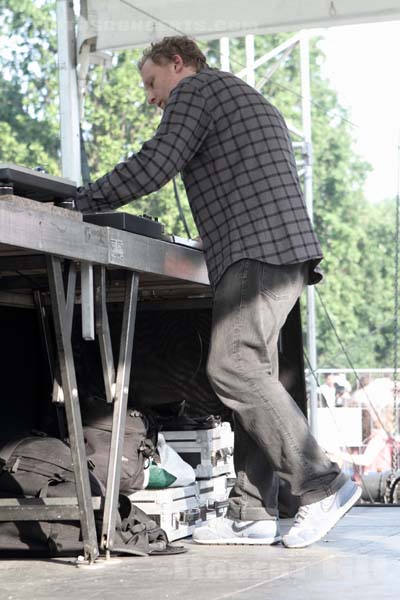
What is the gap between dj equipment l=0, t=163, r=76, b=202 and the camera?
2.42 meters

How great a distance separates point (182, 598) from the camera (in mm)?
2137

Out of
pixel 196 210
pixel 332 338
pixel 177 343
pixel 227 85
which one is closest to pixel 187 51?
pixel 227 85

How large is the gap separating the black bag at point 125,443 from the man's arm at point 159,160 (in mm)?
773

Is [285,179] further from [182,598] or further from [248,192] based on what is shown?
[182,598]

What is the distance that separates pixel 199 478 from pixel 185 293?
2.31ft

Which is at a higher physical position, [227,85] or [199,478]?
[227,85]

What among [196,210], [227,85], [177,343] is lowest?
[177,343]

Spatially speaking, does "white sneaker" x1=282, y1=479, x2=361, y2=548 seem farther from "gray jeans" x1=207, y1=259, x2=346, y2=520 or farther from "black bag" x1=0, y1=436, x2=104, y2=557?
"black bag" x1=0, y1=436, x2=104, y2=557

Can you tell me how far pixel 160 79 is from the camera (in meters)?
3.28

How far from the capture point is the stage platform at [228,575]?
2.18m

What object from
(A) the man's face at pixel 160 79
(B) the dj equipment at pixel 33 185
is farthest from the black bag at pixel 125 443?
(A) the man's face at pixel 160 79

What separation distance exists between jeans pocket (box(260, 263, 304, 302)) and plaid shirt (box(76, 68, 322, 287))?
44 mm

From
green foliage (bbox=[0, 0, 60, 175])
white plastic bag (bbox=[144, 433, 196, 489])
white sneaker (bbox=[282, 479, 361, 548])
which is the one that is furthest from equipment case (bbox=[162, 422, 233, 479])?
green foliage (bbox=[0, 0, 60, 175])

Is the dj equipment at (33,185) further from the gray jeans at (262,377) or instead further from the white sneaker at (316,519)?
the white sneaker at (316,519)
